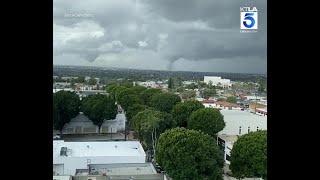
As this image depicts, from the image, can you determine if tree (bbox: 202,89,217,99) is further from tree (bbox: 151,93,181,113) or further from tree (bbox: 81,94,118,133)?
tree (bbox: 81,94,118,133)

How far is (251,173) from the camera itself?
439 centimetres

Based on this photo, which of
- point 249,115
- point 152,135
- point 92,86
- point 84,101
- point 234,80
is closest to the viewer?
point 234,80

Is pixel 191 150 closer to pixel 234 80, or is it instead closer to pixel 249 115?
pixel 249 115

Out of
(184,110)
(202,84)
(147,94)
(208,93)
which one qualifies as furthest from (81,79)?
(184,110)

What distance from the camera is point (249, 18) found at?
7.92 feet

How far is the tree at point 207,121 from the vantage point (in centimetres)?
535

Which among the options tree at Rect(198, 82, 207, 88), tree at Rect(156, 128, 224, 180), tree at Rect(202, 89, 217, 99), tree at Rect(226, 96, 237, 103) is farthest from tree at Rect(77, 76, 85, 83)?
tree at Rect(226, 96, 237, 103)

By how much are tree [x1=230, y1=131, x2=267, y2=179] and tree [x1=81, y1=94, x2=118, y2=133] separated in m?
1.58

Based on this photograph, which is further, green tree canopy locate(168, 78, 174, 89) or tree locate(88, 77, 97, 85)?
green tree canopy locate(168, 78, 174, 89)

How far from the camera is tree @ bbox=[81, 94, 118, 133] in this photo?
438 cm

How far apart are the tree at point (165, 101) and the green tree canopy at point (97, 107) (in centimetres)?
70
